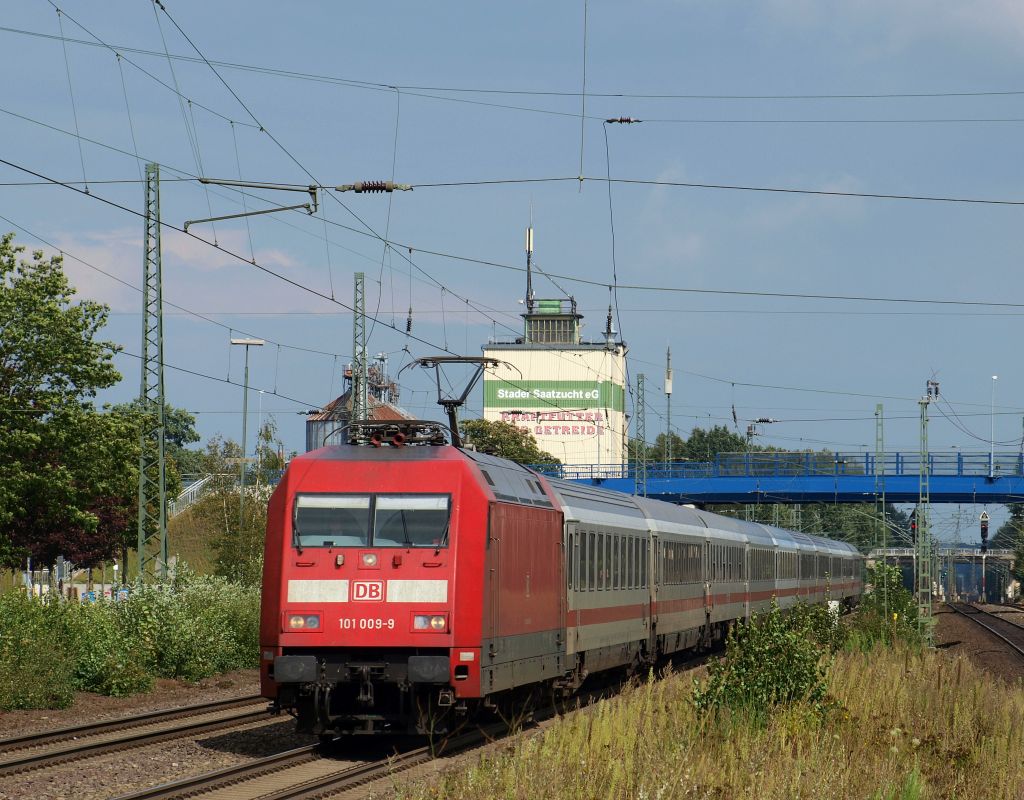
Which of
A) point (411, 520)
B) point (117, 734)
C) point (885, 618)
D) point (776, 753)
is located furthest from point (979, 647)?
point (776, 753)

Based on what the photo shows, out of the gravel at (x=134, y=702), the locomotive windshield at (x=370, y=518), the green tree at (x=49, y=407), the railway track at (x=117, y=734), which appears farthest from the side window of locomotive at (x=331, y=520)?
the green tree at (x=49, y=407)

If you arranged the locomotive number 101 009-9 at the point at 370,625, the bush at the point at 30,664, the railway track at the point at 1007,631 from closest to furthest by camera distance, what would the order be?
the locomotive number 101 009-9 at the point at 370,625 → the bush at the point at 30,664 → the railway track at the point at 1007,631

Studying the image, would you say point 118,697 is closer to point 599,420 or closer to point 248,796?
point 248,796

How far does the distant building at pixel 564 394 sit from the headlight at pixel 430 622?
104 metres

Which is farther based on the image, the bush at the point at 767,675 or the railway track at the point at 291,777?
the bush at the point at 767,675

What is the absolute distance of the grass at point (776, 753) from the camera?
412 inches

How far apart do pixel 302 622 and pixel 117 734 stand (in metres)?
4.29

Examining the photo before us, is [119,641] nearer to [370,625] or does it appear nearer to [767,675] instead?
[370,625]

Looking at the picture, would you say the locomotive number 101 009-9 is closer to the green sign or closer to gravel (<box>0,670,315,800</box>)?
gravel (<box>0,670,315,800</box>)

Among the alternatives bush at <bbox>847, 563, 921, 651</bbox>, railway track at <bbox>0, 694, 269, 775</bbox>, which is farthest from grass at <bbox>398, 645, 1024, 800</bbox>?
bush at <bbox>847, 563, 921, 651</bbox>

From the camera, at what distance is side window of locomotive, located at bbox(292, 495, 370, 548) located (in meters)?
15.8

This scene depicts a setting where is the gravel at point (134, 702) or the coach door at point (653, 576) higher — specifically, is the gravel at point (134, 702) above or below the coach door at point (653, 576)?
below

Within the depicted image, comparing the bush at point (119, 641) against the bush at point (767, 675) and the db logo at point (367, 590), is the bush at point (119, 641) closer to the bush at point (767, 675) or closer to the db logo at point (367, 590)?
the db logo at point (367, 590)

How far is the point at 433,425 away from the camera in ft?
57.2
